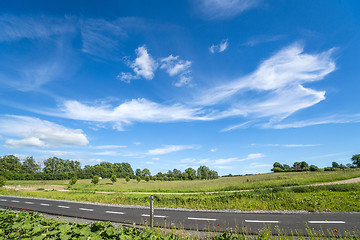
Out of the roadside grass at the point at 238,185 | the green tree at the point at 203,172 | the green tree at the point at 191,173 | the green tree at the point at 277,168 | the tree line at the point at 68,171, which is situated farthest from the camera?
the green tree at the point at 191,173

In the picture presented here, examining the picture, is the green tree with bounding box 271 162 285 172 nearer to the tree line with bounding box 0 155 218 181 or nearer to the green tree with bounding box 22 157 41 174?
the tree line with bounding box 0 155 218 181

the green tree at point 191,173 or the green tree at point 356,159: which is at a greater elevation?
the green tree at point 356,159

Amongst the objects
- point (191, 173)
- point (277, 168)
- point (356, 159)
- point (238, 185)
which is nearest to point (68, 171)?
point (191, 173)

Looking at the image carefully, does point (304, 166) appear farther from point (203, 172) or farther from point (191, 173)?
point (191, 173)

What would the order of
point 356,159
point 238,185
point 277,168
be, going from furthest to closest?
point 277,168, point 356,159, point 238,185

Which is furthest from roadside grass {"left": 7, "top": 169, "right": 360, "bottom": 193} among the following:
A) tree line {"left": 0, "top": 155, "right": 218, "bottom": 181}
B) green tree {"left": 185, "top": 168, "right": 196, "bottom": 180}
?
green tree {"left": 185, "top": 168, "right": 196, "bottom": 180}

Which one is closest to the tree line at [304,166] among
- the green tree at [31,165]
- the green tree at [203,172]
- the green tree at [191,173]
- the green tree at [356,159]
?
the green tree at [356,159]

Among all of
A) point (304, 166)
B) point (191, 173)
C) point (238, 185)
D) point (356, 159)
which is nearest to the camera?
point (238, 185)

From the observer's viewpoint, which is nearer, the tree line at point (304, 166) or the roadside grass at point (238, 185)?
the roadside grass at point (238, 185)

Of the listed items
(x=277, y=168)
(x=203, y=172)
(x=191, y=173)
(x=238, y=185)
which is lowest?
(x=191, y=173)

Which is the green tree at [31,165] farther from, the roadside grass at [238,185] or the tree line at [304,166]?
the tree line at [304,166]

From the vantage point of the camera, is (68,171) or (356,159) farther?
(68,171)

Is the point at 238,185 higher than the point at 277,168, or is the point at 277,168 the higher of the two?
the point at 238,185

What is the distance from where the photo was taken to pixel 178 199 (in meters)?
16.5
